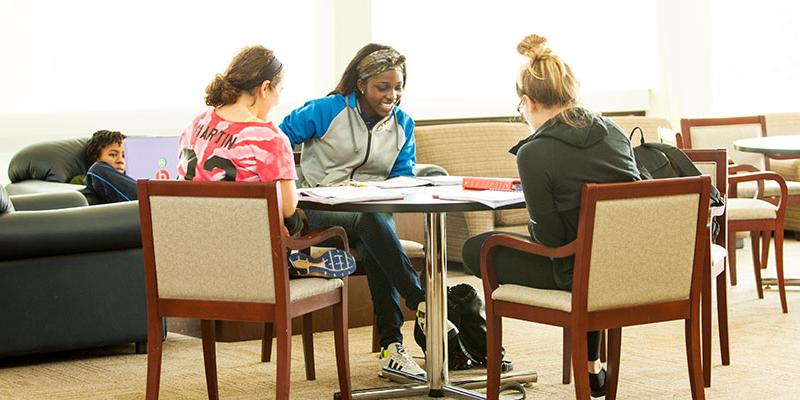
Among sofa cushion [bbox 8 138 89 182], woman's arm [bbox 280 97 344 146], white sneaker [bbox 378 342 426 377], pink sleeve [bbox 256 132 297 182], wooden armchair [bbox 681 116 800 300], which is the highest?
woman's arm [bbox 280 97 344 146]

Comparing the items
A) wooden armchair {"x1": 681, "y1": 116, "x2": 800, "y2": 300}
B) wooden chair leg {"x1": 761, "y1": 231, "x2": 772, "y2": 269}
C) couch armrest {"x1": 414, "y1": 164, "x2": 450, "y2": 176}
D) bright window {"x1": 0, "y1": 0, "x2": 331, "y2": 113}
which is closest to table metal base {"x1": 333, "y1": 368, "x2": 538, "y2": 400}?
couch armrest {"x1": 414, "y1": 164, "x2": 450, "y2": 176}

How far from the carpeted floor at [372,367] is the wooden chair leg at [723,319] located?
5 cm

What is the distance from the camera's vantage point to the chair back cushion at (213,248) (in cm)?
336

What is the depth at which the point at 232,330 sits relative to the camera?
503cm

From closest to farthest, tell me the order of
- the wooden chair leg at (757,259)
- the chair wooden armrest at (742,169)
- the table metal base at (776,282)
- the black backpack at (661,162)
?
the black backpack at (661,162) → the wooden chair leg at (757,259) → the table metal base at (776,282) → the chair wooden armrest at (742,169)

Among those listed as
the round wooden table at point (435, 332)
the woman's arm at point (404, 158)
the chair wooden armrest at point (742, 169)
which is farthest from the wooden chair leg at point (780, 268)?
the round wooden table at point (435, 332)

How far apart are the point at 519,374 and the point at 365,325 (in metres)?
1.25

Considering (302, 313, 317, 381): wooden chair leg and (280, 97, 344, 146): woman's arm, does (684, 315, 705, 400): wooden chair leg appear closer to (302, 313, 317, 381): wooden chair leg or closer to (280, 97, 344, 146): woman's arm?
(302, 313, 317, 381): wooden chair leg

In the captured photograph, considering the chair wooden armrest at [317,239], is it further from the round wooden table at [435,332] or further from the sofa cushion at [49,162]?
the sofa cushion at [49,162]

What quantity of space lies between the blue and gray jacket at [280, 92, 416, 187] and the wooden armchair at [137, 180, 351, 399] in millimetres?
1117

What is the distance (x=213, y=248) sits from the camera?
3422 mm

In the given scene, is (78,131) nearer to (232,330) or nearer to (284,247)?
(232,330)

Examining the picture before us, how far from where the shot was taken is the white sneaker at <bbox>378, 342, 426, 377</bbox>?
4262 mm

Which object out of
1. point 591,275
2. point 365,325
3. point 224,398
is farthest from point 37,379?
point 591,275
